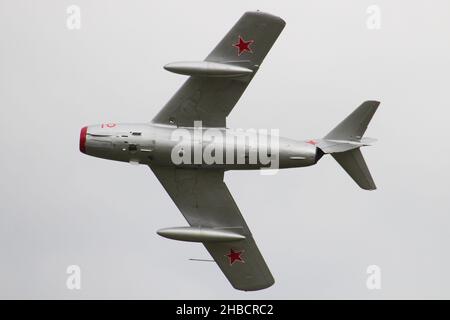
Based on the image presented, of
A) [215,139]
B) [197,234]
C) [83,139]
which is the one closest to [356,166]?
[215,139]

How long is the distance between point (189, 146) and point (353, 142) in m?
5.04

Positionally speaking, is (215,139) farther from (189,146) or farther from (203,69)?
(203,69)

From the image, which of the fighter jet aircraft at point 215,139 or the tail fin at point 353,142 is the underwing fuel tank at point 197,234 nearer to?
the fighter jet aircraft at point 215,139

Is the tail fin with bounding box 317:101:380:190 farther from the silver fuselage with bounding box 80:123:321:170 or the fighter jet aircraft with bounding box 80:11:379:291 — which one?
the silver fuselage with bounding box 80:123:321:170

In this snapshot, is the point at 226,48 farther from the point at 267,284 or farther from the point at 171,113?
the point at 267,284

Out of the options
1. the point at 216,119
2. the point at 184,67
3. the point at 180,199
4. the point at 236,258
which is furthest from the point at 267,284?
the point at 184,67

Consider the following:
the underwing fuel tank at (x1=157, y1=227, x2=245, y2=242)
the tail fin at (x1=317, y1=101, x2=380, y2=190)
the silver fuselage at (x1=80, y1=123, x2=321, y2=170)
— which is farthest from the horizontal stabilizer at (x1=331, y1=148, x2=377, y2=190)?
the underwing fuel tank at (x1=157, y1=227, x2=245, y2=242)

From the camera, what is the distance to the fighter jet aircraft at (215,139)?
28.1 m

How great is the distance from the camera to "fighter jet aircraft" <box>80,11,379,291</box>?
92.1 feet

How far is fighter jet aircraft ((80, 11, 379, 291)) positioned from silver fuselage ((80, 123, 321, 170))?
1.2 inches

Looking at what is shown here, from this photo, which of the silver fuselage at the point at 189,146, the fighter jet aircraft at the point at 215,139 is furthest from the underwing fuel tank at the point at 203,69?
the silver fuselage at the point at 189,146

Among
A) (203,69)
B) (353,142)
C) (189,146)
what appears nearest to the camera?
(203,69)

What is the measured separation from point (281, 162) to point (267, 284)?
473 cm

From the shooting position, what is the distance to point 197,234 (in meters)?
29.3
